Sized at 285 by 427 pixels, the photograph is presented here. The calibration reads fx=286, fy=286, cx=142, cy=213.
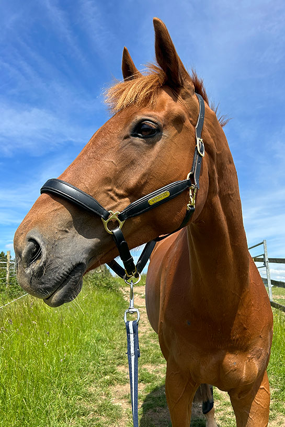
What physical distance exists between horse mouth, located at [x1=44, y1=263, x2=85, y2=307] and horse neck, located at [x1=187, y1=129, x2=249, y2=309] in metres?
0.85

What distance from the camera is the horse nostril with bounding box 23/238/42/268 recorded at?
4.36 feet

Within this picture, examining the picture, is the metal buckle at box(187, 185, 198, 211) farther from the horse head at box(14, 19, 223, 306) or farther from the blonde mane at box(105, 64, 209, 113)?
the blonde mane at box(105, 64, 209, 113)

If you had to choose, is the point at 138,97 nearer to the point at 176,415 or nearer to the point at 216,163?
the point at 216,163

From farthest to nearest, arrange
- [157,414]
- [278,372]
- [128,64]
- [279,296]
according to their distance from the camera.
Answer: [279,296], [278,372], [157,414], [128,64]

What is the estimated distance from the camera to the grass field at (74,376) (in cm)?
307

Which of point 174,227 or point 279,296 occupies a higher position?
point 174,227

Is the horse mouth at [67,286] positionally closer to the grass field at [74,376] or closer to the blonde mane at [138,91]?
the blonde mane at [138,91]

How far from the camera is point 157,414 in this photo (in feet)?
12.1

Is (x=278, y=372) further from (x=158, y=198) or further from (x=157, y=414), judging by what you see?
(x=158, y=198)

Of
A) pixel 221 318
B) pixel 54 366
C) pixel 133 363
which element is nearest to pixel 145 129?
pixel 221 318

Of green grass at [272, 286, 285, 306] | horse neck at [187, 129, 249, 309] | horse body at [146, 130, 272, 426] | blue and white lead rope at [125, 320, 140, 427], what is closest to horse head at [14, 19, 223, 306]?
horse neck at [187, 129, 249, 309]

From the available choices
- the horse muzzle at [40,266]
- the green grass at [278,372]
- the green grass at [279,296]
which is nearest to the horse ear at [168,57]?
the horse muzzle at [40,266]

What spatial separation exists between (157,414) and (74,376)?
1225mm

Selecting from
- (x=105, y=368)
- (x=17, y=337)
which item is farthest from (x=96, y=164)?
(x=105, y=368)
